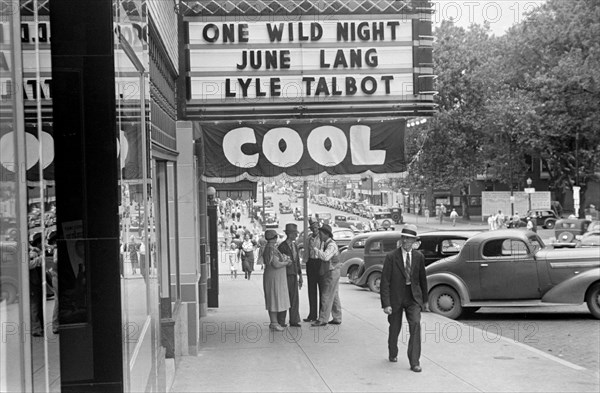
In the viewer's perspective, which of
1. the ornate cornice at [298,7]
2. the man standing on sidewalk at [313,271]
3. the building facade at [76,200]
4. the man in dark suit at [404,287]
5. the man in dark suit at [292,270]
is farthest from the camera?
the man standing on sidewalk at [313,271]

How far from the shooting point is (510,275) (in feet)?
50.6

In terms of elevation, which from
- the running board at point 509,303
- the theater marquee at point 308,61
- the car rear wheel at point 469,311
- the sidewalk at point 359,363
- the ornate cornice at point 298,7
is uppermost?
the ornate cornice at point 298,7

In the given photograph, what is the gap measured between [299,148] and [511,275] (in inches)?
269

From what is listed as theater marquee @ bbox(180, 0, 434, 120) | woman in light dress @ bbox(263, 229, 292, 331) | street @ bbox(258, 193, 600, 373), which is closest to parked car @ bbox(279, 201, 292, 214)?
street @ bbox(258, 193, 600, 373)

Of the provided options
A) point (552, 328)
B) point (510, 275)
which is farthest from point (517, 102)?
point (552, 328)

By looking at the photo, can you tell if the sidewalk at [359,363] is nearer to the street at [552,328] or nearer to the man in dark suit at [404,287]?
the man in dark suit at [404,287]

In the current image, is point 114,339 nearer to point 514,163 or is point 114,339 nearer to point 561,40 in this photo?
point 561,40

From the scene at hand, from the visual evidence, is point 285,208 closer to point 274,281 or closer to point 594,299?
point 594,299

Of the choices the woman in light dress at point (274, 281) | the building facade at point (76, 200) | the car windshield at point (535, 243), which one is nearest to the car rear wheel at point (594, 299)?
the car windshield at point (535, 243)

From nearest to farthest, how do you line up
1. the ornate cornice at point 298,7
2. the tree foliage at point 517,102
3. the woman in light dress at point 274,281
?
the ornate cornice at point 298,7 < the woman in light dress at point 274,281 < the tree foliage at point 517,102

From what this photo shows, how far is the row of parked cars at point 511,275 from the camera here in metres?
14.8

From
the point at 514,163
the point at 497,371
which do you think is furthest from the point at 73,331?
the point at 514,163

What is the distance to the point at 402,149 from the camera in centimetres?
1067

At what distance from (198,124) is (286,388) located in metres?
3.90
